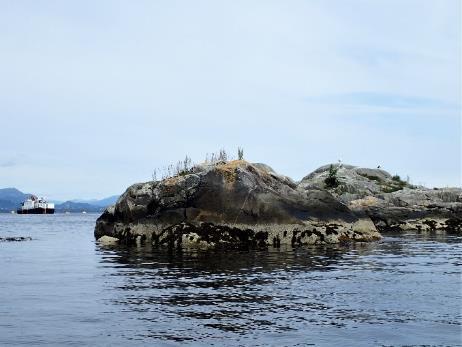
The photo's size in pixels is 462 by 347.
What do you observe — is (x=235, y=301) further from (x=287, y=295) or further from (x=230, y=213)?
(x=230, y=213)

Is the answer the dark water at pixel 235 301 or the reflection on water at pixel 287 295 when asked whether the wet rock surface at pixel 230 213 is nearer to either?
the reflection on water at pixel 287 295

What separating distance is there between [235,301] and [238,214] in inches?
929

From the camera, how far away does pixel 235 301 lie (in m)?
20.2

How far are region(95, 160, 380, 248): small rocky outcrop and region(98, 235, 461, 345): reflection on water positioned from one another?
24.3 feet

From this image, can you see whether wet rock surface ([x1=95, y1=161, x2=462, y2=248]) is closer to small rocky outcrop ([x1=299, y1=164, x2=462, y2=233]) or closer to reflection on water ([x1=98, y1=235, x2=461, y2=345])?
reflection on water ([x1=98, y1=235, x2=461, y2=345])

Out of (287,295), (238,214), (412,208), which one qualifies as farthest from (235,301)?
(412,208)

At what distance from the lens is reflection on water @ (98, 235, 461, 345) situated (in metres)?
15.7

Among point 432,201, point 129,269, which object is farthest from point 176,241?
point 432,201

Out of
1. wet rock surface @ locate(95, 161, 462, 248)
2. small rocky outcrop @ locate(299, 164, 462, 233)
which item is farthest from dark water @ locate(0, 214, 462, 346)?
small rocky outcrop @ locate(299, 164, 462, 233)

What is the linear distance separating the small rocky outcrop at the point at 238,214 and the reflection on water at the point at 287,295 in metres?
7.42

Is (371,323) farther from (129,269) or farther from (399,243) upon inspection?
(399,243)

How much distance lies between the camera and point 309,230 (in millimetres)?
45219

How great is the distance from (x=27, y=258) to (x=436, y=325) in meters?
28.0

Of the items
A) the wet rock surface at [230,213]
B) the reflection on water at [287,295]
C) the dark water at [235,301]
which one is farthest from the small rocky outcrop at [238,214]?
the dark water at [235,301]
